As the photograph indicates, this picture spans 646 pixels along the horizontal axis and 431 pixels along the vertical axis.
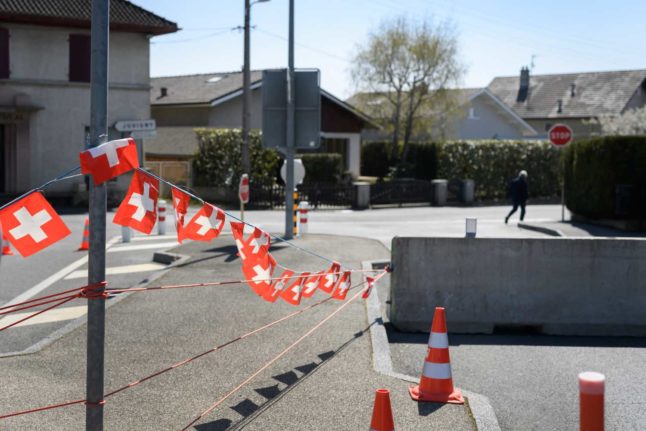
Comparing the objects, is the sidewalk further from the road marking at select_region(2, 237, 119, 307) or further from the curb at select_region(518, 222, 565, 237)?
the curb at select_region(518, 222, 565, 237)

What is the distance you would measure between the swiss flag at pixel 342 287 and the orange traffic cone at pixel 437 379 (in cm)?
289

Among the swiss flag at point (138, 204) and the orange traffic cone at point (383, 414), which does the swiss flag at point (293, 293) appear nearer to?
the swiss flag at point (138, 204)

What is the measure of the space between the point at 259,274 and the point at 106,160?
10.0 ft

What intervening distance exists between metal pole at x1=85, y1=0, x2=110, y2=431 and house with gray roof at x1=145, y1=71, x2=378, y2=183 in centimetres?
3190

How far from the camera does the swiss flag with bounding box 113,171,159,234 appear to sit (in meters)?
5.54

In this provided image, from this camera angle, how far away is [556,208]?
34.6m

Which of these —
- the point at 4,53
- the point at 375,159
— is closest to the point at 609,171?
the point at 4,53

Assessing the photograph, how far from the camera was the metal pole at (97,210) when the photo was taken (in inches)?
187

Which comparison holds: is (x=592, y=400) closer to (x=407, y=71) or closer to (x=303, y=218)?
(x=303, y=218)

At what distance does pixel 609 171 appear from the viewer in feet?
72.2

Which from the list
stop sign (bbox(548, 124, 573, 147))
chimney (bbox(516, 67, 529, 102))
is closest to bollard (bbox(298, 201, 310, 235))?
stop sign (bbox(548, 124, 573, 147))

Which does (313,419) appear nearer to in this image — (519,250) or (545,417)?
(545,417)

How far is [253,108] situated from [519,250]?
105 feet

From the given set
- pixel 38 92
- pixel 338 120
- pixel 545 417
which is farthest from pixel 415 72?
pixel 545 417
